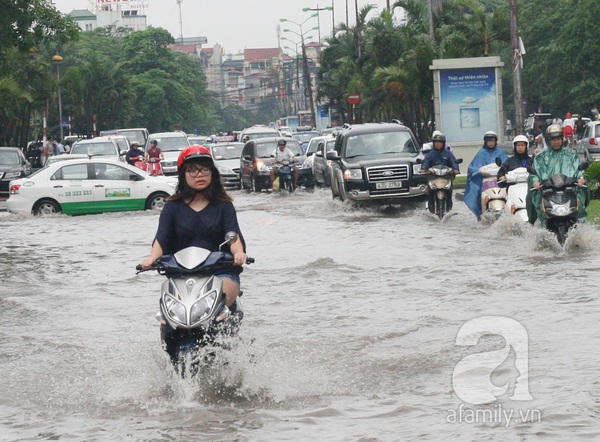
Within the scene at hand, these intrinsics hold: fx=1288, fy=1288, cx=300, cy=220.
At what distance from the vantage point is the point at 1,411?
7969mm

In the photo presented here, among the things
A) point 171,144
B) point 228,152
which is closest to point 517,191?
point 228,152

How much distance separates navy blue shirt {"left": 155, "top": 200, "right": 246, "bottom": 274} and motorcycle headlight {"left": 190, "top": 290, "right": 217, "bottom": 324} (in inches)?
18.5

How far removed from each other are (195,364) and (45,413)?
1067mm

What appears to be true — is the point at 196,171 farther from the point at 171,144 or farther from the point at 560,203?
the point at 171,144

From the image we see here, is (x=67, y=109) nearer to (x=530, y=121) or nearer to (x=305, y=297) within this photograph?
(x=530, y=121)

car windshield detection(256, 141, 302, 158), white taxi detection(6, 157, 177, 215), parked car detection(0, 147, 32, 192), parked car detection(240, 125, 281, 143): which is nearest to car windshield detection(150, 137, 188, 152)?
parked car detection(240, 125, 281, 143)

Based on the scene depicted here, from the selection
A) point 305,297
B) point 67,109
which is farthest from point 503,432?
point 67,109

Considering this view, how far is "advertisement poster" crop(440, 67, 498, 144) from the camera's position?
109ft

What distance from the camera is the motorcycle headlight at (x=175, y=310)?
716cm

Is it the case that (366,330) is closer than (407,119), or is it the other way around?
(366,330)

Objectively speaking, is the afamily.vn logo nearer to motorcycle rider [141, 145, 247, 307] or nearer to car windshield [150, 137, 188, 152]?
motorcycle rider [141, 145, 247, 307]

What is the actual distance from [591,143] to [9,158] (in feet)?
57.8

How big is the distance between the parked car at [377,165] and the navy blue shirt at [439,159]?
8.94ft

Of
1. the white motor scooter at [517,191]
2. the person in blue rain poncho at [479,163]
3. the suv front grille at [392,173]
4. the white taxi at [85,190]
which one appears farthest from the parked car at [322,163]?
the white motor scooter at [517,191]
